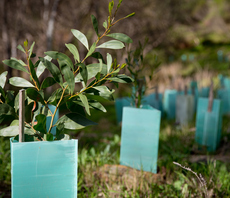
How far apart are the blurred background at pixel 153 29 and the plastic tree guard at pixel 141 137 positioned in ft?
1.45

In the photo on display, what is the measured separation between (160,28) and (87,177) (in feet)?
28.6

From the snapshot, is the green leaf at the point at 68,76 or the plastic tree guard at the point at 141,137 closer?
the green leaf at the point at 68,76

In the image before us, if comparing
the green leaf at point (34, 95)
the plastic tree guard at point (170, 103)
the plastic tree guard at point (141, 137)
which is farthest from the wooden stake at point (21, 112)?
the plastic tree guard at point (170, 103)

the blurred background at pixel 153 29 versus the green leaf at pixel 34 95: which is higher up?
the blurred background at pixel 153 29

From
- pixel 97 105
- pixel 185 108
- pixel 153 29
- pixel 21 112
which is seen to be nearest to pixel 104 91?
pixel 97 105

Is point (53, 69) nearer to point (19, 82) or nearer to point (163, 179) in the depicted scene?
point (19, 82)

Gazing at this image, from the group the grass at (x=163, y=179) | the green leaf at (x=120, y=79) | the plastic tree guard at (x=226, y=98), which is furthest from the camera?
the plastic tree guard at (x=226, y=98)

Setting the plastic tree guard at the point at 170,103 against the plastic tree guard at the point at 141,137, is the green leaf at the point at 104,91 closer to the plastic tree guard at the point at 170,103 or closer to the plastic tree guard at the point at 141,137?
the plastic tree guard at the point at 141,137

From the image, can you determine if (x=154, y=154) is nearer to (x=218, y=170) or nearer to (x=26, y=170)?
(x=218, y=170)

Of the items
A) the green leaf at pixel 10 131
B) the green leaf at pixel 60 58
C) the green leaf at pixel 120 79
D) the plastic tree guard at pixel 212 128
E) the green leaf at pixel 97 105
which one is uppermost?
the green leaf at pixel 60 58

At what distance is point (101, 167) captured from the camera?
1.86 metres

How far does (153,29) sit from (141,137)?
329 inches

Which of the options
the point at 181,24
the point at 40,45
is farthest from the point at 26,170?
the point at 181,24

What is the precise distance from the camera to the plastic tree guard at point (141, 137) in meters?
1.67
